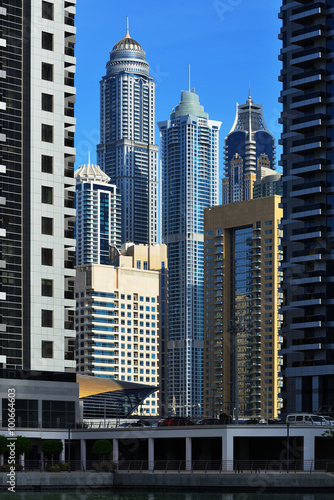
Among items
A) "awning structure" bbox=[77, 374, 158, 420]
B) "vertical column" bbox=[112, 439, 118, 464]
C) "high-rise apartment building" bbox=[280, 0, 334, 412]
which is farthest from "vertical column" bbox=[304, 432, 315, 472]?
"awning structure" bbox=[77, 374, 158, 420]

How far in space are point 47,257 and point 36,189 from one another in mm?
8290

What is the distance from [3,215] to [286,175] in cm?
5475

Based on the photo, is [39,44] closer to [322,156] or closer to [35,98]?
[35,98]

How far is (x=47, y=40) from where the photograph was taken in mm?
133875

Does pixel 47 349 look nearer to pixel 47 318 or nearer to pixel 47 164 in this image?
pixel 47 318

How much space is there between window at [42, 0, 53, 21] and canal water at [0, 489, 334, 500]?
63.6 m

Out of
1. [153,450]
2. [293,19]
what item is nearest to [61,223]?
[153,450]

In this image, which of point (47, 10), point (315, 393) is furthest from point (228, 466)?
point (47, 10)

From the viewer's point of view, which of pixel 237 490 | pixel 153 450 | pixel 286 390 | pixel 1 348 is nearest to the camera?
pixel 237 490

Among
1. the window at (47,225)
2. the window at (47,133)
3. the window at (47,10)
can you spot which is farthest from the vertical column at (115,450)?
the window at (47,10)

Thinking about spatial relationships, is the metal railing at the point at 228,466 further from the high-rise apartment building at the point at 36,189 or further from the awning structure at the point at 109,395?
the awning structure at the point at 109,395

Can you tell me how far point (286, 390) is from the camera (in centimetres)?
15912

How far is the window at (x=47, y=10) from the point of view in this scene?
13412 cm

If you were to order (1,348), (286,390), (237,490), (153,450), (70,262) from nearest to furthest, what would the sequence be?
1. (237,490)
2. (153,450)
3. (1,348)
4. (70,262)
5. (286,390)
